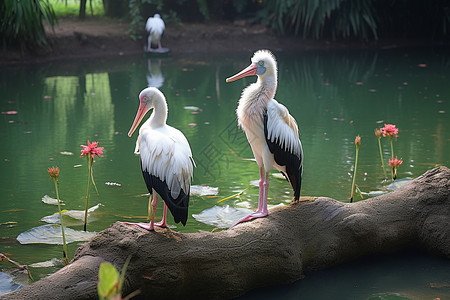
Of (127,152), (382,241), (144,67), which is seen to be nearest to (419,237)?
(382,241)

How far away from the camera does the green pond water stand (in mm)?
3996

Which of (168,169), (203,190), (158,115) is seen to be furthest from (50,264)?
(203,190)

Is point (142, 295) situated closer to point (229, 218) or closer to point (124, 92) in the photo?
point (229, 218)

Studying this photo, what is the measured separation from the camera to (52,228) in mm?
3969

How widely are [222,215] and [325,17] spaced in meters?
11.1

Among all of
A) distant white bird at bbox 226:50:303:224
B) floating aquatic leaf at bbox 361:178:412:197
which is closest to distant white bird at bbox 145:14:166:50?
floating aquatic leaf at bbox 361:178:412:197

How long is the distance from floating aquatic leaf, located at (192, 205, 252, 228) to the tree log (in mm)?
443

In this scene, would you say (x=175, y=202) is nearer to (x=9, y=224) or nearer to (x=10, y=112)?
(x=9, y=224)

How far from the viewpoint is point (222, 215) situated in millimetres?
4168

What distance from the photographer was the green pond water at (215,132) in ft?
13.1

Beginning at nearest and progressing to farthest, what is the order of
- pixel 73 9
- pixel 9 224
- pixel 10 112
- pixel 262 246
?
pixel 262 246 < pixel 9 224 < pixel 10 112 < pixel 73 9

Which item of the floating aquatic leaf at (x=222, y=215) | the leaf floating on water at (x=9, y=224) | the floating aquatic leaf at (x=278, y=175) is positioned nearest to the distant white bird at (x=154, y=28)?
the floating aquatic leaf at (x=278, y=175)

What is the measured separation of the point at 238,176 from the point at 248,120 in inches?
65.6

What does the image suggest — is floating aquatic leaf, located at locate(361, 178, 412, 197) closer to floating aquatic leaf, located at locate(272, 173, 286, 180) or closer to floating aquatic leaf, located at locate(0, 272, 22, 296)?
floating aquatic leaf, located at locate(272, 173, 286, 180)
